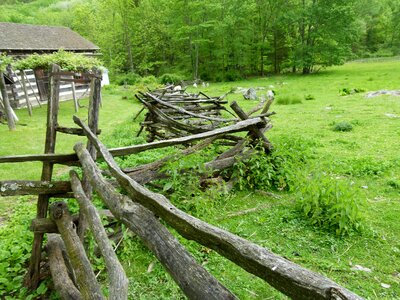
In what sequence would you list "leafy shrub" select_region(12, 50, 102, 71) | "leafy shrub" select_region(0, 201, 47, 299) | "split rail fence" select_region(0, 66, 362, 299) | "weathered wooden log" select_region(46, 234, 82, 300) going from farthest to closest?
"leafy shrub" select_region(12, 50, 102, 71), "leafy shrub" select_region(0, 201, 47, 299), "weathered wooden log" select_region(46, 234, 82, 300), "split rail fence" select_region(0, 66, 362, 299)

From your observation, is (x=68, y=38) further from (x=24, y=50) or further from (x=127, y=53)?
(x=127, y=53)

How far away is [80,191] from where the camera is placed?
277cm

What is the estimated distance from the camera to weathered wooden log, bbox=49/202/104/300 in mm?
2051

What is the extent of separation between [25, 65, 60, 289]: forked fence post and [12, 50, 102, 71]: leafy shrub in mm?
11681

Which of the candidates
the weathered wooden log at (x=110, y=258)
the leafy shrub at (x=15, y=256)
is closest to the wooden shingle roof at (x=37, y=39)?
the leafy shrub at (x=15, y=256)

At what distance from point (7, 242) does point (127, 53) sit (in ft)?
119

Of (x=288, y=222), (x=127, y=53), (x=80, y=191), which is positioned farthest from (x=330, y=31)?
(x=80, y=191)

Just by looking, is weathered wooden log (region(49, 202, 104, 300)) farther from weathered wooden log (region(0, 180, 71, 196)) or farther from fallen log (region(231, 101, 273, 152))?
fallen log (region(231, 101, 273, 152))

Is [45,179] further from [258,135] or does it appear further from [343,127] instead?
[343,127]

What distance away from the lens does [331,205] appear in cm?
425

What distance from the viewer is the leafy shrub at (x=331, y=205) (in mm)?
4027

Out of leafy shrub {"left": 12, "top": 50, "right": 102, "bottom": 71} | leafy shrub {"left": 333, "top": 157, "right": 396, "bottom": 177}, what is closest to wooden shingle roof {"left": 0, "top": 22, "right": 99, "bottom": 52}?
leafy shrub {"left": 12, "top": 50, "right": 102, "bottom": 71}

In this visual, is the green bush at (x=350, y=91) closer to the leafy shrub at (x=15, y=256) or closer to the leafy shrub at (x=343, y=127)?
the leafy shrub at (x=343, y=127)

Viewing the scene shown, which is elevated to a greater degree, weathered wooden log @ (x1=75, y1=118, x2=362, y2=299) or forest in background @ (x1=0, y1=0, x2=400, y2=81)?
forest in background @ (x1=0, y1=0, x2=400, y2=81)
